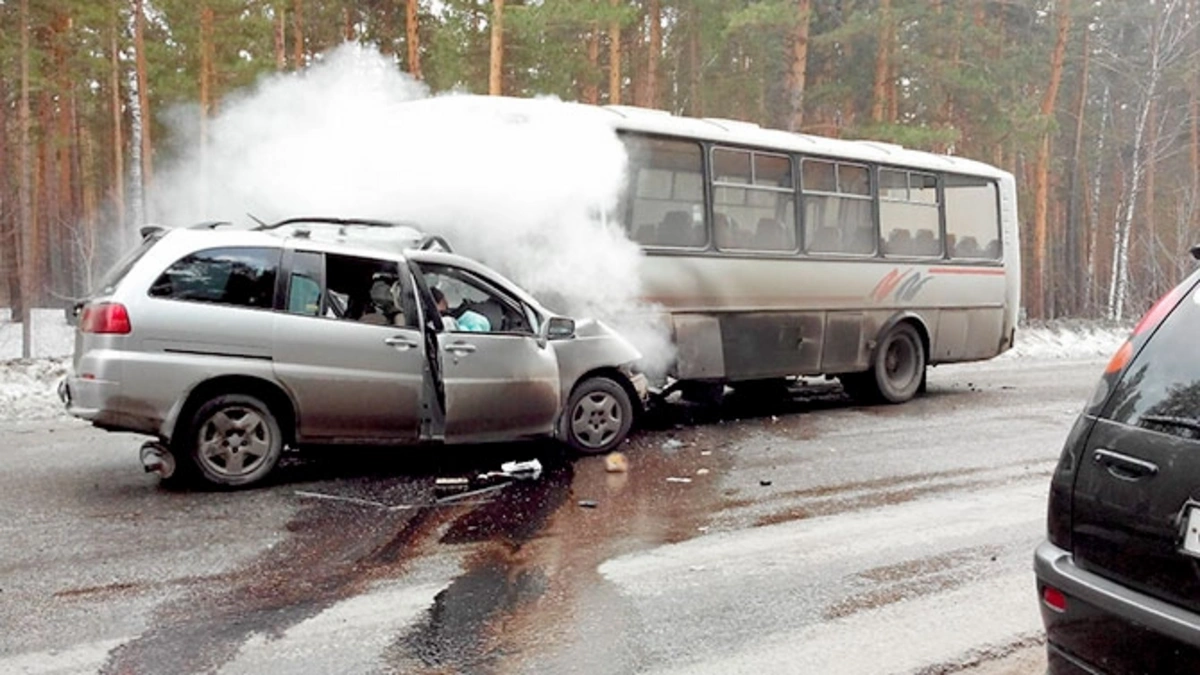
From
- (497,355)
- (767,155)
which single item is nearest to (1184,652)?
(497,355)

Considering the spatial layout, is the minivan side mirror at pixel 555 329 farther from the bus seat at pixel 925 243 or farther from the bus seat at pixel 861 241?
the bus seat at pixel 925 243

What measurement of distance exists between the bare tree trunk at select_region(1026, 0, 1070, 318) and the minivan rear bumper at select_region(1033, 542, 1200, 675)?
79.6 ft

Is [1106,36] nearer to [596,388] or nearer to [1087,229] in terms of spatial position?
[1087,229]

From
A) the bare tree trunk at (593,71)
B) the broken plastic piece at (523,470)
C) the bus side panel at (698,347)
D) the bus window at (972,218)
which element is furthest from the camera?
the bare tree trunk at (593,71)

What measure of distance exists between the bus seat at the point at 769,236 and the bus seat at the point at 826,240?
17.9 inches

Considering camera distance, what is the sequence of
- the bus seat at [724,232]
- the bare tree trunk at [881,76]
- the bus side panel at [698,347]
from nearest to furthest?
1. the bus side panel at [698,347]
2. the bus seat at [724,232]
3. the bare tree trunk at [881,76]

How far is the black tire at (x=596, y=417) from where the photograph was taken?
24.9ft

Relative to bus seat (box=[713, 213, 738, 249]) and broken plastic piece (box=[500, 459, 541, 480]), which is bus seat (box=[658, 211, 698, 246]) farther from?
broken plastic piece (box=[500, 459, 541, 480])

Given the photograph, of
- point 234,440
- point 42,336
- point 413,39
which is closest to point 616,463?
point 234,440

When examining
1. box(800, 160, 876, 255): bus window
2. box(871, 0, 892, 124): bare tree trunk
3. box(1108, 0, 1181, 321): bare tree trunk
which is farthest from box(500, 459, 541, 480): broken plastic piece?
box(1108, 0, 1181, 321): bare tree trunk

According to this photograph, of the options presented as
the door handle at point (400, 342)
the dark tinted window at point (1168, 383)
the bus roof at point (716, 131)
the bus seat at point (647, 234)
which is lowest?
the door handle at point (400, 342)

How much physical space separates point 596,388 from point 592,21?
13.0 metres

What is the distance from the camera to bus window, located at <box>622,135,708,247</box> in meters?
8.64

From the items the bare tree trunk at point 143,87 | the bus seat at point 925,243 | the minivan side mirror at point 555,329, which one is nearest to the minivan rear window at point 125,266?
the minivan side mirror at point 555,329
